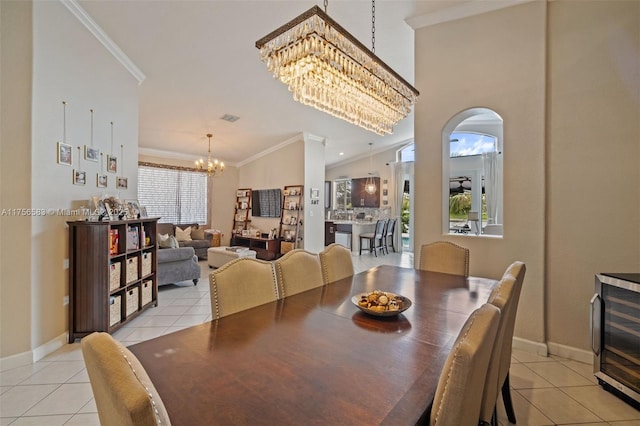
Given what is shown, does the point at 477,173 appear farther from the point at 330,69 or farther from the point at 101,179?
the point at 101,179

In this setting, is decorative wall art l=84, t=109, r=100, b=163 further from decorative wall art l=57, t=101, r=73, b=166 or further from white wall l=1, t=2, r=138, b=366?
decorative wall art l=57, t=101, r=73, b=166

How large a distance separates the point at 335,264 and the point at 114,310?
232cm

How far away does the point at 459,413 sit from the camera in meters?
0.75

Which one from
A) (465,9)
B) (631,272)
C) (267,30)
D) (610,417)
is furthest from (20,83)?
(631,272)

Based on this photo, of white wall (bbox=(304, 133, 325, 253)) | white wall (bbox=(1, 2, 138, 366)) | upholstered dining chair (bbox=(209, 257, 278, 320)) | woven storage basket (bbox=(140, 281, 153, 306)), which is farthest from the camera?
white wall (bbox=(304, 133, 325, 253))

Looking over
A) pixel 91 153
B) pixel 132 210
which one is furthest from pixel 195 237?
pixel 91 153

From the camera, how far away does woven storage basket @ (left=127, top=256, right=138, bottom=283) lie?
313cm

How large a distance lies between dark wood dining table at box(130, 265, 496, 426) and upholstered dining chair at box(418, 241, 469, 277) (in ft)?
2.98

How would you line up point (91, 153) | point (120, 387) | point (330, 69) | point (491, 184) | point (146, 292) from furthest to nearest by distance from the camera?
point (491, 184), point (146, 292), point (91, 153), point (330, 69), point (120, 387)

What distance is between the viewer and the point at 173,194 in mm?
7410

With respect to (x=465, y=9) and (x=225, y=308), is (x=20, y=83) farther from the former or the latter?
(x=465, y=9)

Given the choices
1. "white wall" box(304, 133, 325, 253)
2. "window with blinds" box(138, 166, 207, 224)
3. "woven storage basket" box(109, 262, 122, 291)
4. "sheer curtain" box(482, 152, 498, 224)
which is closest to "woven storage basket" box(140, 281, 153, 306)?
"woven storage basket" box(109, 262, 122, 291)

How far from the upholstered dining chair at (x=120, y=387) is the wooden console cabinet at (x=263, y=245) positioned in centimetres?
632

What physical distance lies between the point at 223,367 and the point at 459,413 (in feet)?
2.49
